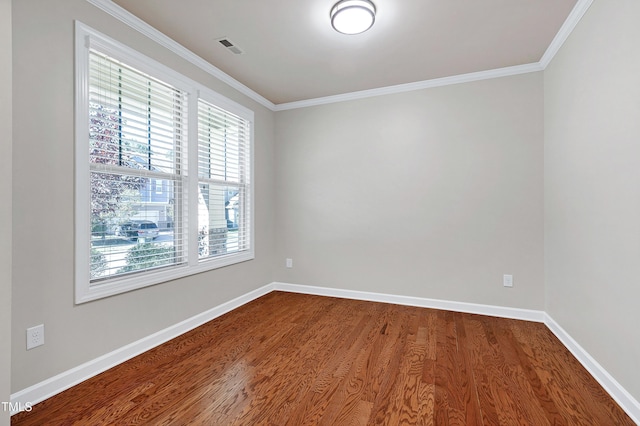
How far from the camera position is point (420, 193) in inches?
138

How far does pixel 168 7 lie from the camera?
219cm

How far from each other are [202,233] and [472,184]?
297cm

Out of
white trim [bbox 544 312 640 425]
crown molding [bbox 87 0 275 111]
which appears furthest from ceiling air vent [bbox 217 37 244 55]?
white trim [bbox 544 312 640 425]

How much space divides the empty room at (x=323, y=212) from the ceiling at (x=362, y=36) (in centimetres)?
2

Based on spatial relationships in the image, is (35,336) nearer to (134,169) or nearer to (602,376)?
(134,169)

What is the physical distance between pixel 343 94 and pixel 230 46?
1.60 m

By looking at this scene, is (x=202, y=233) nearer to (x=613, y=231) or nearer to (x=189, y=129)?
(x=189, y=129)

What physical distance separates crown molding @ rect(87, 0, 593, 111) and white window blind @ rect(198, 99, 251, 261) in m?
0.38

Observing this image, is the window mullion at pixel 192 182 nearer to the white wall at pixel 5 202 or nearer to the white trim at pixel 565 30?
the white wall at pixel 5 202

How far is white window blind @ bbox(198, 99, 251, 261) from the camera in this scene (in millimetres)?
→ 3080

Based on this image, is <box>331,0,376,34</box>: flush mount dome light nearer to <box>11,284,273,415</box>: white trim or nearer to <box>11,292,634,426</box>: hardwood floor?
<box>11,292,634,426</box>: hardwood floor

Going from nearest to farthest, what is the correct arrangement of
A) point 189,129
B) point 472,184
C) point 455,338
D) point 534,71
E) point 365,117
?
point 455,338
point 189,129
point 534,71
point 472,184
point 365,117

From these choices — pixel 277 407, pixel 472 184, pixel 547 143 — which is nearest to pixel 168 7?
pixel 277 407

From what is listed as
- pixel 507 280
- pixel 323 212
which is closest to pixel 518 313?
pixel 507 280
